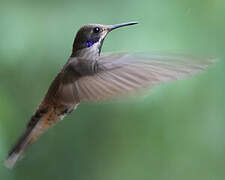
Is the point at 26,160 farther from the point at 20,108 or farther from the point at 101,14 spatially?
the point at 101,14

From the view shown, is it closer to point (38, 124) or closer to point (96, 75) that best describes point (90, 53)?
point (96, 75)

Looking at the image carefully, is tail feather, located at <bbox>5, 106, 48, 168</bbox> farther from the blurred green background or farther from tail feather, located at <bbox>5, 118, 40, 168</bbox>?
the blurred green background

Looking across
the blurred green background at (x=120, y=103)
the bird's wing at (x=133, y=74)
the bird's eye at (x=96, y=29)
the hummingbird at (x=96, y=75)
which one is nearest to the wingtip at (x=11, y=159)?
the hummingbird at (x=96, y=75)

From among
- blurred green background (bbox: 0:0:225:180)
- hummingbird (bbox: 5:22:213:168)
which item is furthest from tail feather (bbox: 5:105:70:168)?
blurred green background (bbox: 0:0:225:180)

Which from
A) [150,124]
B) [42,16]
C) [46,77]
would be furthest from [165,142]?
[42,16]

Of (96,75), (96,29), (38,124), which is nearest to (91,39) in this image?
(96,29)

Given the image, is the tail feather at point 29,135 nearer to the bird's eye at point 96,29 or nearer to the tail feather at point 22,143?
the tail feather at point 22,143
